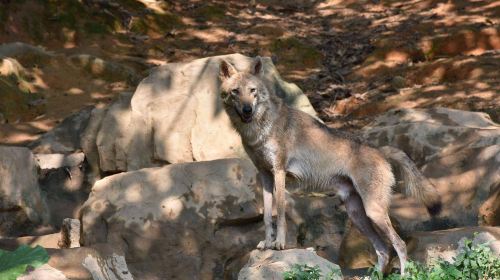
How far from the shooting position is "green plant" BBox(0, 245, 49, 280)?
5105 millimetres

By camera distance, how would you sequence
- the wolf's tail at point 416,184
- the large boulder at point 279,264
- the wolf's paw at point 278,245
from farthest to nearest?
the wolf's tail at point 416,184 < the wolf's paw at point 278,245 < the large boulder at point 279,264

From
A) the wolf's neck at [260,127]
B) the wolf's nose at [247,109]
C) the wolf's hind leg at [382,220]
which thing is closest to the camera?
the wolf's nose at [247,109]

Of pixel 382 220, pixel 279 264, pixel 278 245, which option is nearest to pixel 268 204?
pixel 278 245

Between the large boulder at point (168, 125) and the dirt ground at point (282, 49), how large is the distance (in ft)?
7.31

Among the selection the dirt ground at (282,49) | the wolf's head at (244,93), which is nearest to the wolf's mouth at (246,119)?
the wolf's head at (244,93)

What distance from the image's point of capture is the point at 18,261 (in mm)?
5125

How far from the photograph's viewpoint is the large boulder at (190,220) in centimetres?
931

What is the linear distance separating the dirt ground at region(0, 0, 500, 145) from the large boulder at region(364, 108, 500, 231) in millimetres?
2519

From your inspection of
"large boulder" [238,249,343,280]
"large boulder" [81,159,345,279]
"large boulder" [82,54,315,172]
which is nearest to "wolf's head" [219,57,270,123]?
"large boulder" [81,159,345,279]

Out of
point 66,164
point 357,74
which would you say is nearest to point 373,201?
point 66,164

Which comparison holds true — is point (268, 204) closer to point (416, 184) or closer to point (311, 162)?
point (311, 162)

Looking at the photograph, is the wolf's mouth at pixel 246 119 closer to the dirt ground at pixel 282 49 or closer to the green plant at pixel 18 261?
the green plant at pixel 18 261

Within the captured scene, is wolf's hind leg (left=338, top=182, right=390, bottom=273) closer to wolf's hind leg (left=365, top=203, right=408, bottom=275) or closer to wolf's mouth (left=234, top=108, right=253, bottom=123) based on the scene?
wolf's hind leg (left=365, top=203, right=408, bottom=275)

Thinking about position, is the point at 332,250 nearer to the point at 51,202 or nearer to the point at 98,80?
the point at 51,202
